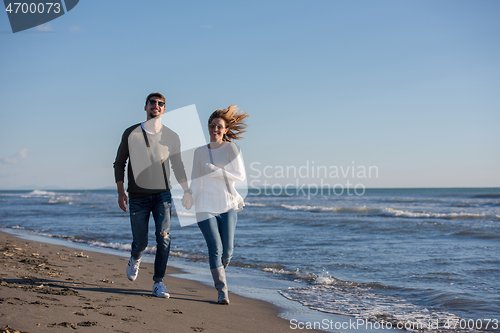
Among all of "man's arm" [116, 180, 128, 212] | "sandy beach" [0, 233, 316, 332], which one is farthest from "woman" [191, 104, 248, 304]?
"man's arm" [116, 180, 128, 212]

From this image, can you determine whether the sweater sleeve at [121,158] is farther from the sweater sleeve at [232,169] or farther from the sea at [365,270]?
the sea at [365,270]

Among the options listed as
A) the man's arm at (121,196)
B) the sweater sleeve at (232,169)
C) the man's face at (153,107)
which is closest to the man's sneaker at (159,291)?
the man's arm at (121,196)

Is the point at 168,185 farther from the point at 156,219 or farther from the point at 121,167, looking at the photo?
the point at 121,167

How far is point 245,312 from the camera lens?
3842 millimetres

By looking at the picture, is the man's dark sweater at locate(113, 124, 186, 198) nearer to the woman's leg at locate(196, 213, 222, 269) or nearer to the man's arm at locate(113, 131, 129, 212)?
the man's arm at locate(113, 131, 129, 212)

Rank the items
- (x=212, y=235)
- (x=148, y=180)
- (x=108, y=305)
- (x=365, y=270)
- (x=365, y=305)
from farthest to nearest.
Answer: (x=365, y=270)
(x=365, y=305)
(x=148, y=180)
(x=212, y=235)
(x=108, y=305)

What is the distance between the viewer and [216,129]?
4.02 metres

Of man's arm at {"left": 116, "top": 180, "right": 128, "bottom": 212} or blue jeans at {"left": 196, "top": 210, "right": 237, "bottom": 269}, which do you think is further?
man's arm at {"left": 116, "top": 180, "right": 128, "bottom": 212}

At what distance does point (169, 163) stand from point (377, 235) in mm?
8740

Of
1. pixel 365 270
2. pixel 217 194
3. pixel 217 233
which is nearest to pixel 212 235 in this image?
pixel 217 233

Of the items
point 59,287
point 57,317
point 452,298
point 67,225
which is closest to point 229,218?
point 57,317

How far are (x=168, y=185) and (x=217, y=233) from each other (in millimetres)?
738

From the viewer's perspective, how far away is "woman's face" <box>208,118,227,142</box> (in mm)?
4023

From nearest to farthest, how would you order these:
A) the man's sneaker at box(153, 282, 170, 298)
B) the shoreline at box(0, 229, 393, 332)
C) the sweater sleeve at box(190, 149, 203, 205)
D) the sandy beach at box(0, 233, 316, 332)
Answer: the sandy beach at box(0, 233, 316, 332) → the shoreline at box(0, 229, 393, 332) → the sweater sleeve at box(190, 149, 203, 205) → the man's sneaker at box(153, 282, 170, 298)
